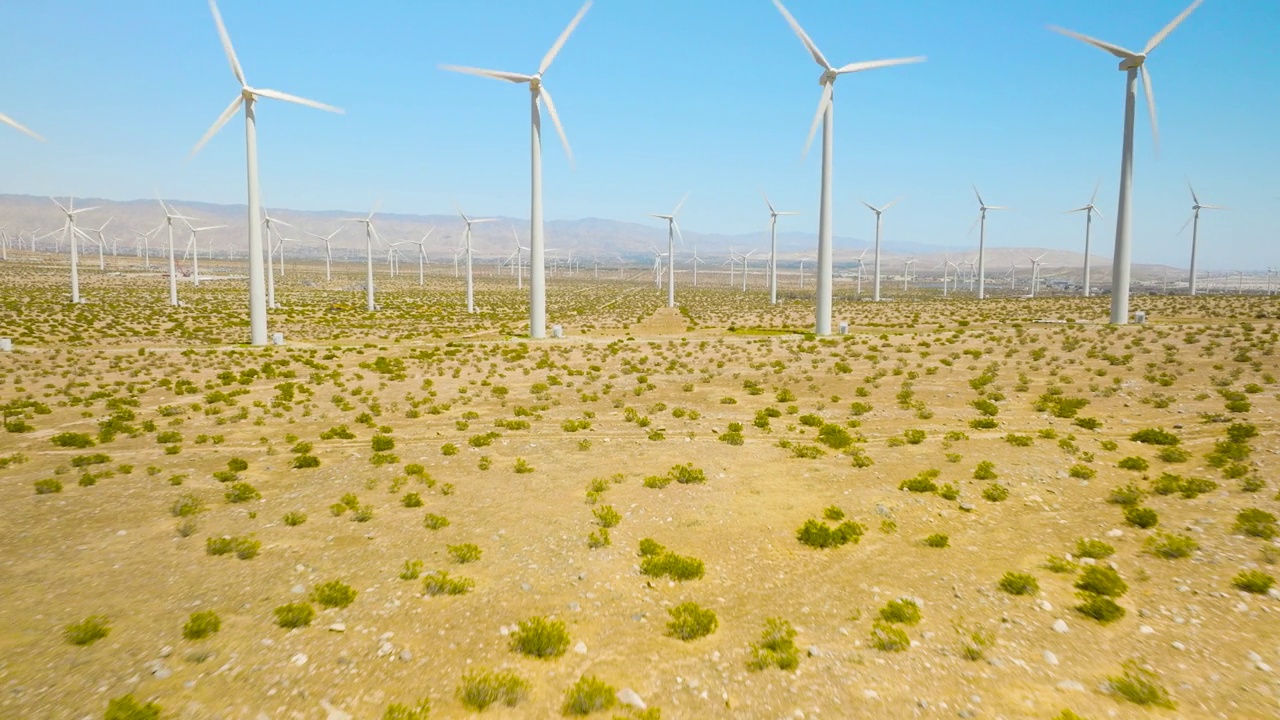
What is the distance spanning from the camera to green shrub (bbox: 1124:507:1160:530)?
49.0ft

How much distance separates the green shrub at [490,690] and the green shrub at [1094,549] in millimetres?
10887

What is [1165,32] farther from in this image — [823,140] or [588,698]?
[588,698]

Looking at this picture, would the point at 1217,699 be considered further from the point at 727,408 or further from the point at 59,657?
the point at 727,408

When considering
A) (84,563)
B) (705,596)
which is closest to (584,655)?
(705,596)

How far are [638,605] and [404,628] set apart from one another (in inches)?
154

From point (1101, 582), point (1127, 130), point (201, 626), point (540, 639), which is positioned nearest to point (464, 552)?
point (540, 639)

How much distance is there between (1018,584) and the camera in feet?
41.2

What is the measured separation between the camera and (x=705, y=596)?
13.0 meters

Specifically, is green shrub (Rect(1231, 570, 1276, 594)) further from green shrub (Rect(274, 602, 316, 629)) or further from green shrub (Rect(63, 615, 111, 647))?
green shrub (Rect(63, 615, 111, 647))

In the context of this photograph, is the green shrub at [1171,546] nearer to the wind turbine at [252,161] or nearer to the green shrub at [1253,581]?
the green shrub at [1253,581]

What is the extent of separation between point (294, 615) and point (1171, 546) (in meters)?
15.7

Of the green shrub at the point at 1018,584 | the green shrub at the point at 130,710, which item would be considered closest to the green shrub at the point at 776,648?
the green shrub at the point at 1018,584

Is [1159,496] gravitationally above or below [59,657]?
above

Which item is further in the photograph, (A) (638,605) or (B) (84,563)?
(B) (84,563)
